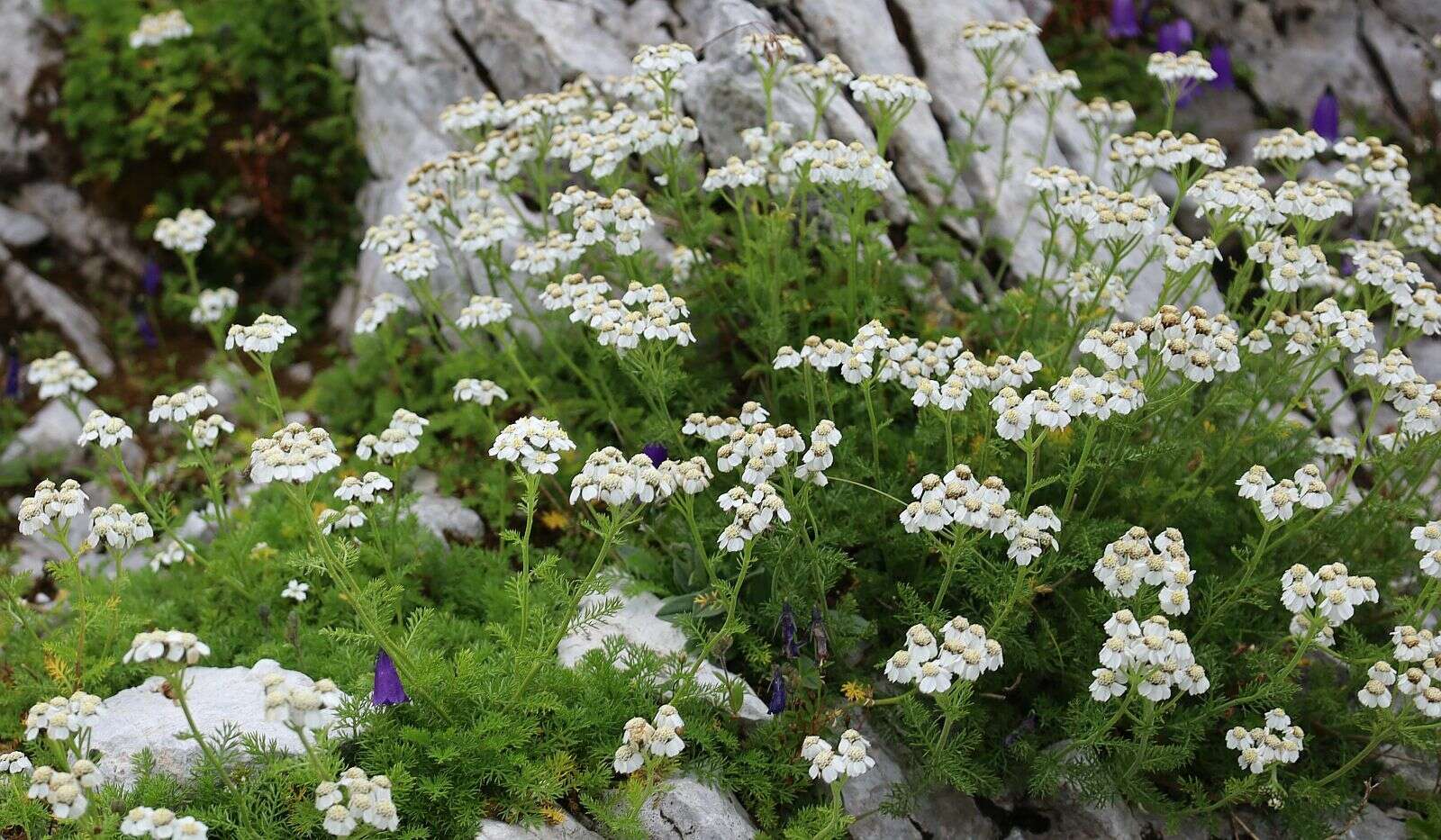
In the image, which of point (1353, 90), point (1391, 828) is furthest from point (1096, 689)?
point (1353, 90)

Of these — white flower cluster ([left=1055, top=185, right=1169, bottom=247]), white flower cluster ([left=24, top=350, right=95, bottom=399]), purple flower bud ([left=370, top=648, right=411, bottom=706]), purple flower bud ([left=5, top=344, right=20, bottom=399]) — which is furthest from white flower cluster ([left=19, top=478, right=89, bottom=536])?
purple flower bud ([left=5, top=344, right=20, bottom=399])

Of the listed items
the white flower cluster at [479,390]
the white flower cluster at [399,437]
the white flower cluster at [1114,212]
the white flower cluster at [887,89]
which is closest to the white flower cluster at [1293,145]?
the white flower cluster at [1114,212]

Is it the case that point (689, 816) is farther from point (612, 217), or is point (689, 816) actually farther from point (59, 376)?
point (59, 376)

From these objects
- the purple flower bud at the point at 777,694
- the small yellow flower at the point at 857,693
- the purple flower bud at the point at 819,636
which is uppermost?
the purple flower bud at the point at 819,636

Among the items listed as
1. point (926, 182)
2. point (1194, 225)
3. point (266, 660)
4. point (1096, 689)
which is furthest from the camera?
point (1194, 225)

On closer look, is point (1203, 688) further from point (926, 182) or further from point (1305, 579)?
point (926, 182)

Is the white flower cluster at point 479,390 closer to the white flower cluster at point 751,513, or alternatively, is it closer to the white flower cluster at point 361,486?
the white flower cluster at point 361,486
